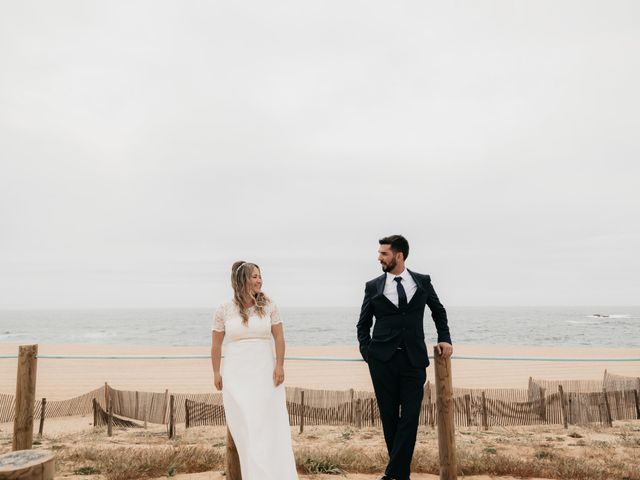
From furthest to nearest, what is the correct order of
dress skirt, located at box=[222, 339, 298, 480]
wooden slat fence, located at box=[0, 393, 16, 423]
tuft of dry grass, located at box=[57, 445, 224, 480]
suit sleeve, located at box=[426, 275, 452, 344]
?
wooden slat fence, located at box=[0, 393, 16, 423], tuft of dry grass, located at box=[57, 445, 224, 480], suit sleeve, located at box=[426, 275, 452, 344], dress skirt, located at box=[222, 339, 298, 480]

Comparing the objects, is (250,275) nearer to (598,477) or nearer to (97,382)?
(598,477)

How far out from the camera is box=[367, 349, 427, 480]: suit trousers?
423 cm

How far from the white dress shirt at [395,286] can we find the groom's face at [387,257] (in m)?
0.14

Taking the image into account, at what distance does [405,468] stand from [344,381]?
2610cm

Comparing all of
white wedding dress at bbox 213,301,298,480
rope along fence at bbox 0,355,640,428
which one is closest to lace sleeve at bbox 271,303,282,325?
white wedding dress at bbox 213,301,298,480

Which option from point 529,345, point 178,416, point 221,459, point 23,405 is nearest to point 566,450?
point 221,459

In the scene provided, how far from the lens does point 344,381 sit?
2944cm

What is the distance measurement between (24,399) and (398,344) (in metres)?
3.98

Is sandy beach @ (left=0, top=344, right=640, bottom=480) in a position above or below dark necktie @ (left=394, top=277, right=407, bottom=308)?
below

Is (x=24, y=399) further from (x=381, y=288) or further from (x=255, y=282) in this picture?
(x=381, y=288)

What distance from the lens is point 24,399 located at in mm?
4941

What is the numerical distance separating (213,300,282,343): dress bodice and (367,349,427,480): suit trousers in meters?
1.00

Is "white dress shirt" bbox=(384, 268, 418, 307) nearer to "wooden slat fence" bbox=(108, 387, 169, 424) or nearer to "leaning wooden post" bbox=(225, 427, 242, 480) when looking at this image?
"leaning wooden post" bbox=(225, 427, 242, 480)

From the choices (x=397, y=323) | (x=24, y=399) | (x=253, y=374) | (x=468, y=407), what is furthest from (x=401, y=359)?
(x=468, y=407)
